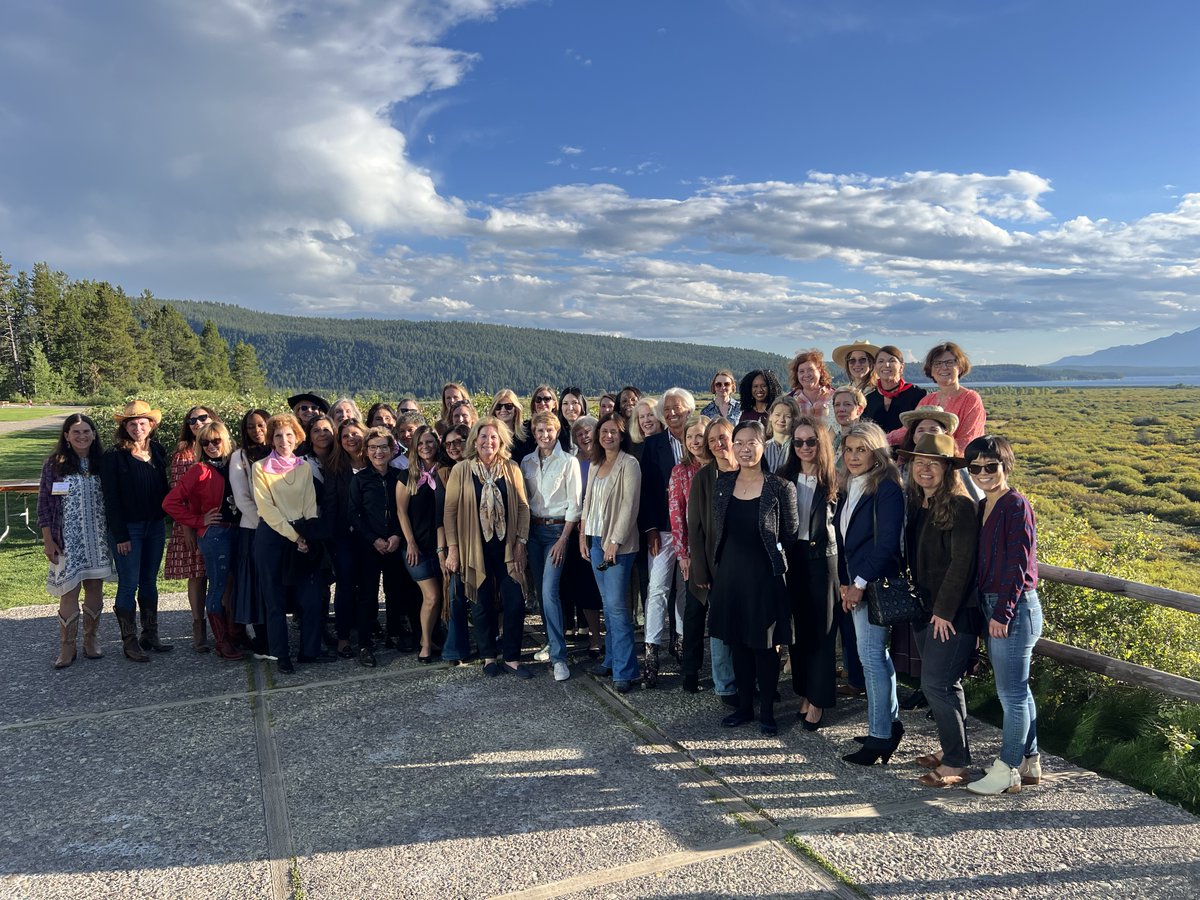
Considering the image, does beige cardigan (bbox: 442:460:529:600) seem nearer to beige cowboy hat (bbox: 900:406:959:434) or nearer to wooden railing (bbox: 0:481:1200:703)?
beige cowboy hat (bbox: 900:406:959:434)

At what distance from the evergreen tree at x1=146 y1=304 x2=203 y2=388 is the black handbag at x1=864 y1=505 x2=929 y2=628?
294 ft

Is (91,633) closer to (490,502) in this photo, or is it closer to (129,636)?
(129,636)

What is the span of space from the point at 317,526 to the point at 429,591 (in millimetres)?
1032

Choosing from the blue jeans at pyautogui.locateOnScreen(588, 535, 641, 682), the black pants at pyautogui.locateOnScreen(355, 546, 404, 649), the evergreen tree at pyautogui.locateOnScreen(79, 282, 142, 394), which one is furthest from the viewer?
the evergreen tree at pyautogui.locateOnScreen(79, 282, 142, 394)

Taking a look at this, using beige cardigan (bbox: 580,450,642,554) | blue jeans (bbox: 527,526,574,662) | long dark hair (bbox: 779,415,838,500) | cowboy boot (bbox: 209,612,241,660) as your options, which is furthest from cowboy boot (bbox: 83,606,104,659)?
long dark hair (bbox: 779,415,838,500)

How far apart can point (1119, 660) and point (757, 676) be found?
215 cm

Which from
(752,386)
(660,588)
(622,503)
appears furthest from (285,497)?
(752,386)

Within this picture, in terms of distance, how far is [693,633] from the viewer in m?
5.41

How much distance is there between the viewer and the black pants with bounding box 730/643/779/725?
4859 millimetres

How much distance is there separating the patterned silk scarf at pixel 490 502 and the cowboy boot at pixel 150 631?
10.2ft

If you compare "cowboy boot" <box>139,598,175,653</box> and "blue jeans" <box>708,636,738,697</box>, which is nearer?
"blue jeans" <box>708,636,738,697</box>

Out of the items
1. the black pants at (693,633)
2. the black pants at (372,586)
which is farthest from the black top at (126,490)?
the black pants at (693,633)

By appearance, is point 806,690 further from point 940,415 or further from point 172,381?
point 172,381

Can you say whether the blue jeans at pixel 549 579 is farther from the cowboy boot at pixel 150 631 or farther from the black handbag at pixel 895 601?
the cowboy boot at pixel 150 631
